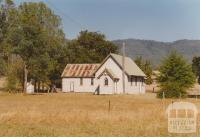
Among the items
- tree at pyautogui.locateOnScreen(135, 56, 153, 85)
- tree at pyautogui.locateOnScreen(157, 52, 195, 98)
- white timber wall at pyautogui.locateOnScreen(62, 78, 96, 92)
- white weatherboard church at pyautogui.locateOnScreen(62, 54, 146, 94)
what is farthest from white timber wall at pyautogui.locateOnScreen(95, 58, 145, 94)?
tree at pyautogui.locateOnScreen(135, 56, 153, 85)

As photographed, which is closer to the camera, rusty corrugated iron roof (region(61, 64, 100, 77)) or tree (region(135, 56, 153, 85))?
rusty corrugated iron roof (region(61, 64, 100, 77))

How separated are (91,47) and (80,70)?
868 inches

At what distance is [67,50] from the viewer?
98625 millimetres

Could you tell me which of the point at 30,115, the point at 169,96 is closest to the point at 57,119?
the point at 30,115

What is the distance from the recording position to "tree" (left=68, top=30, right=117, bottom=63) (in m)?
104

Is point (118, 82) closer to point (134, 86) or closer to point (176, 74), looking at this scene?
point (134, 86)

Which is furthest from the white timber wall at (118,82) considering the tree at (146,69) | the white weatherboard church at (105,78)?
the tree at (146,69)

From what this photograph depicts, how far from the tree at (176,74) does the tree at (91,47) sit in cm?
4585

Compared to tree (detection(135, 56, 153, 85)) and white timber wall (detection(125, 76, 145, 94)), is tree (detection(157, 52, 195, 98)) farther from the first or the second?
tree (detection(135, 56, 153, 85))

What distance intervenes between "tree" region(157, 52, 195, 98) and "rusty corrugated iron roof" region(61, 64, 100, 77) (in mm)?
27467

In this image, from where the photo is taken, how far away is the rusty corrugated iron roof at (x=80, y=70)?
279 ft

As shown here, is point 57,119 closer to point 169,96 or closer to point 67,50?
point 169,96

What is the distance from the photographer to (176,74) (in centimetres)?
5766

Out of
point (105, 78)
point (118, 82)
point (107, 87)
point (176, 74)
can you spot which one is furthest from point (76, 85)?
point (176, 74)
